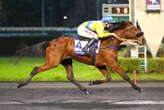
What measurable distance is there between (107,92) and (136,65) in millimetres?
5728

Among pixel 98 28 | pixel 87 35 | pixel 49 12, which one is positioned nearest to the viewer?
pixel 98 28

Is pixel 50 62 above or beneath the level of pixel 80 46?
beneath

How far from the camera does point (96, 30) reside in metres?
9.98

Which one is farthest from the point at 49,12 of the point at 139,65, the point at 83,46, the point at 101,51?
the point at 101,51

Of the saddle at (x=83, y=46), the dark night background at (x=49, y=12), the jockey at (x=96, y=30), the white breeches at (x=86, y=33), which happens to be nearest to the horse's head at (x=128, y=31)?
the jockey at (x=96, y=30)

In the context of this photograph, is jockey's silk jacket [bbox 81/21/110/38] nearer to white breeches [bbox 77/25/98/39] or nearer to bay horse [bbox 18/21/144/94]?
→ white breeches [bbox 77/25/98/39]

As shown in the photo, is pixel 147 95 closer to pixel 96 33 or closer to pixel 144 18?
pixel 96 33

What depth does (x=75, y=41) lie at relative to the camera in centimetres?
1027

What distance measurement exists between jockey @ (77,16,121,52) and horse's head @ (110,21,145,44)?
8.5 inches

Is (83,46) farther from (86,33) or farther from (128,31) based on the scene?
(128,31)

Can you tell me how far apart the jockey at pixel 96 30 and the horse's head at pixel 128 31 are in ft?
0.71

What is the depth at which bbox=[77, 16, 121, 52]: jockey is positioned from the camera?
32.4ft

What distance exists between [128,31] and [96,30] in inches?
32.8

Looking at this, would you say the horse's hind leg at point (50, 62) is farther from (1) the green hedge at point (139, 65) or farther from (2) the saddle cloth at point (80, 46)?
(1) the green hedge at point (139, 65)
